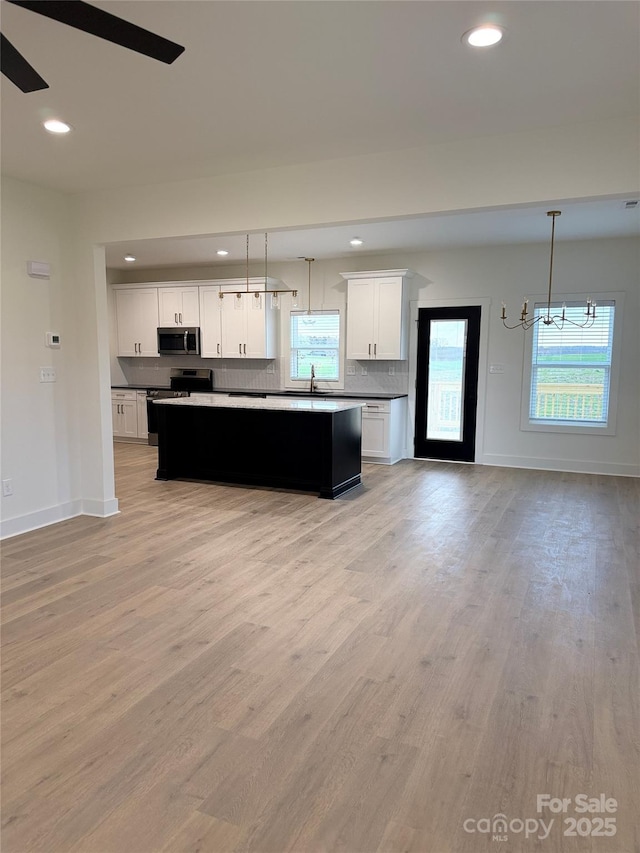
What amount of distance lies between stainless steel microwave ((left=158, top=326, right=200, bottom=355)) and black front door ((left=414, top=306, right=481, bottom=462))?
11.3 ft

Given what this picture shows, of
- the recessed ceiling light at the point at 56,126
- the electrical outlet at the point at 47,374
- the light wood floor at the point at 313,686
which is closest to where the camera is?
the light wood floor at the point at 313,686

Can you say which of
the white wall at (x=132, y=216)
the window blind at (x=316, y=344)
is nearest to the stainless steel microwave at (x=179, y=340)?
the window blind at (x=316, y=344)

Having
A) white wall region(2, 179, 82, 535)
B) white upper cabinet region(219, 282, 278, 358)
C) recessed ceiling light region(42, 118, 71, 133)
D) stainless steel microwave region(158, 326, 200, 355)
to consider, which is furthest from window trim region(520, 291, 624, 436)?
recessed ceiling light region(42, 118, 71, 133)

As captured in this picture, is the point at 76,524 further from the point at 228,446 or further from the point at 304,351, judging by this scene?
the point at 304,351

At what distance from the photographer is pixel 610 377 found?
6715 mm

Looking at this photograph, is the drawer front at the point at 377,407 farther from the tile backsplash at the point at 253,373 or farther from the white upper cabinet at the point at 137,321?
the white upper cabinet at the point at 137,321

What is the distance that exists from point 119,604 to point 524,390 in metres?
5.64

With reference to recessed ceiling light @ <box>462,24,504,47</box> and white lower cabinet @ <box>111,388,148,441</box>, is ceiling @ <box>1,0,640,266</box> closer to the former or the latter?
recessed ceiling light @ <box>462,24,504,47</box>

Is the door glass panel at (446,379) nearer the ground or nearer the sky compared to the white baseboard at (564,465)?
nearer the sky

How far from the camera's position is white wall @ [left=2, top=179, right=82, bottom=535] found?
14.0 ft

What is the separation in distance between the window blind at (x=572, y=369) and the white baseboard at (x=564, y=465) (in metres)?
0.50

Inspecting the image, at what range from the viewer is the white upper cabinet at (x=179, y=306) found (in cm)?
855

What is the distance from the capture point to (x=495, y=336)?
719cm

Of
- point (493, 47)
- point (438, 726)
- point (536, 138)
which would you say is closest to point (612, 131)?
point (536, 138)
